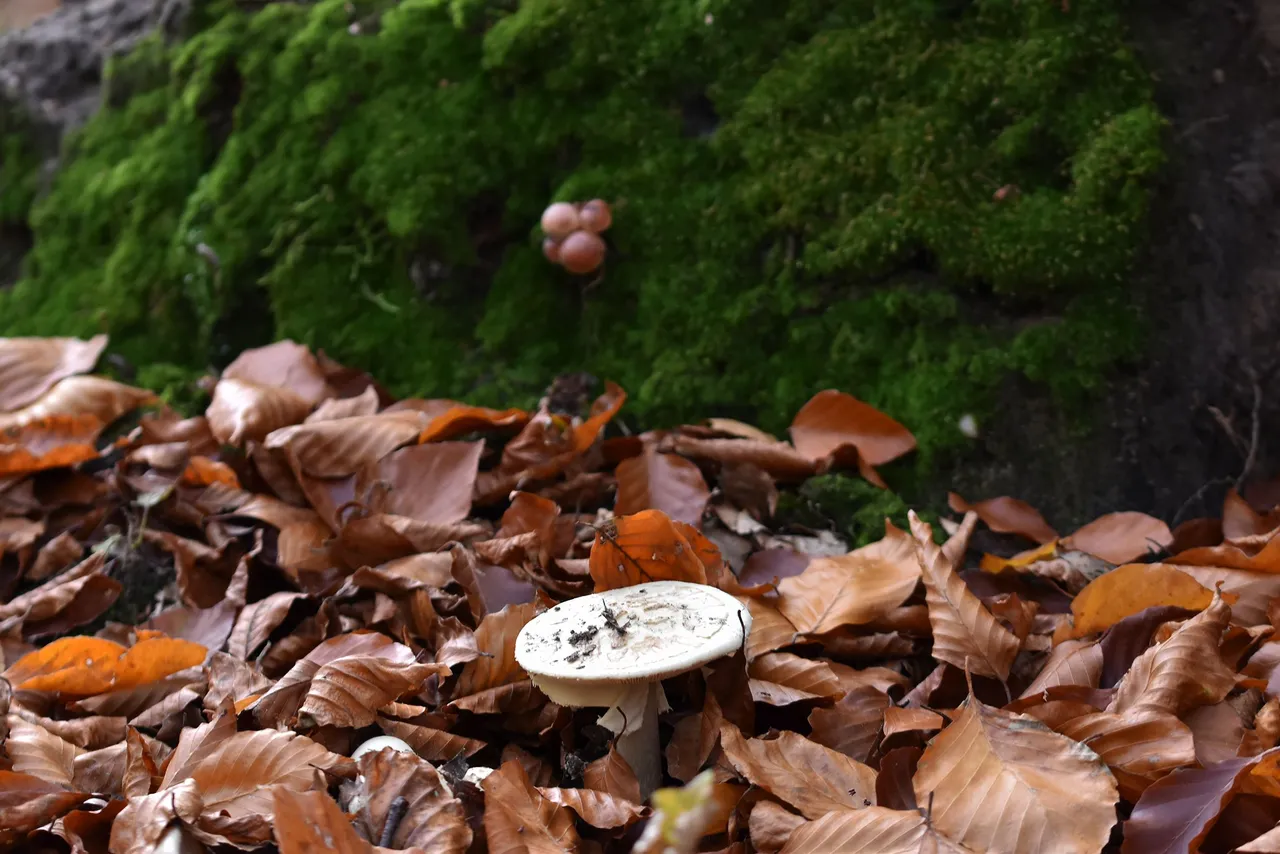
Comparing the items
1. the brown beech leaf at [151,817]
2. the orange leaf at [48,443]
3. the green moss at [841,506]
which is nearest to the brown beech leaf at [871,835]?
the brown beech leaf at [151,817]

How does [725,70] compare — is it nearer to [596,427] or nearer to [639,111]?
[639,111]

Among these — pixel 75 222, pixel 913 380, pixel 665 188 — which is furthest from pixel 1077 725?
pixel 75 222

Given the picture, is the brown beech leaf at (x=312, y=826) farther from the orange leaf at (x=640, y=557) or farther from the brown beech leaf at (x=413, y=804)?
the orange leaf at (x=640, y=557)

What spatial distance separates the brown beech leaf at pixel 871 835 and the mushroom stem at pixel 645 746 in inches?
12.7

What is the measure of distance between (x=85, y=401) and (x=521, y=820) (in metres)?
2.39

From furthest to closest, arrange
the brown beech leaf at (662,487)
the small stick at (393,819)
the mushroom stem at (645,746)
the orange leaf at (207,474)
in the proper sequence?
1. the orange leaf at (207,474)
2. the brown beech leaf at (662,487)
3. the mushroom stem at (645,746)
4. the small stick at (393,819)

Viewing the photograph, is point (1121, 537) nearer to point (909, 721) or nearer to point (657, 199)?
point (909, 721)

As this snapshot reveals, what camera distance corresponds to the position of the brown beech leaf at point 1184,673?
167 cm

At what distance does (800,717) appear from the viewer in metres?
1.87

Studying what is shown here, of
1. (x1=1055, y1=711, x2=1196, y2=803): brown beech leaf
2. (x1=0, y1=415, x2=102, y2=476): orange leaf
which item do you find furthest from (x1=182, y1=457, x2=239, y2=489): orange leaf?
(x1=1055, y1=711, x2=1196, y2=803): brown beech leaf

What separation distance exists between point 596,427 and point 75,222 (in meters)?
2.63

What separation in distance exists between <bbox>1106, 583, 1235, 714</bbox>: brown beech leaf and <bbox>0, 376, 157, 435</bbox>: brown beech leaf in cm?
295

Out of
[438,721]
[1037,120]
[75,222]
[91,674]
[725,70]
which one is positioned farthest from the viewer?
[75,222]

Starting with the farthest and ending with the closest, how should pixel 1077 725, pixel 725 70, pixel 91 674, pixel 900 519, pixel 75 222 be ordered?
pixel 75 222 → pixel 725 70 → pixel 900 519 → pixel 91 674 → pixel 1077 725
